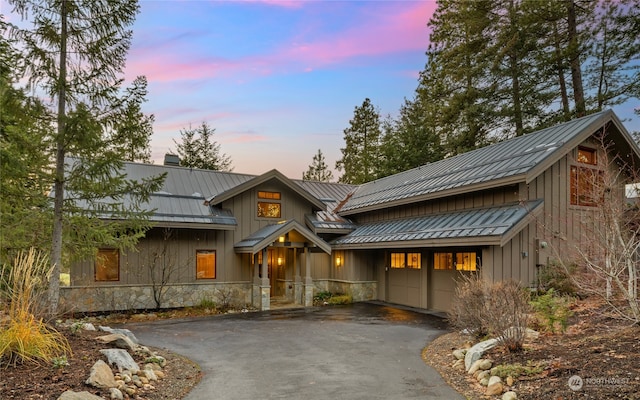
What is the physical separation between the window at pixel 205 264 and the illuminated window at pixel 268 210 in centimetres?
267

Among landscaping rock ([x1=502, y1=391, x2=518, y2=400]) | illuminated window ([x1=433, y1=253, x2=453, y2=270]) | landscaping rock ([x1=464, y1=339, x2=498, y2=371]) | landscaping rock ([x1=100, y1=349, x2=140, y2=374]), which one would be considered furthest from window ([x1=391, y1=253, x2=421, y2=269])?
landscaping rock ([x1=100, y1=349, x2=140, y2=374])

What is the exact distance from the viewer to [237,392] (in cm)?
572

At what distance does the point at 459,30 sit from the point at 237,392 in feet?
81.6

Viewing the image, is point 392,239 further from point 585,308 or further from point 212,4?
point 212,4

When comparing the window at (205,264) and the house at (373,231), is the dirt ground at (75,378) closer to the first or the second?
the house at (373,231)

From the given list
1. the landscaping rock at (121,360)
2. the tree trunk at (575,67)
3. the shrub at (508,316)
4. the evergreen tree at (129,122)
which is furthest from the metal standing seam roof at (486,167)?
the landscaping rock at (121,360)

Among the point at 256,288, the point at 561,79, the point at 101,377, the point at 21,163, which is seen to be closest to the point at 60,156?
the point at 21,163

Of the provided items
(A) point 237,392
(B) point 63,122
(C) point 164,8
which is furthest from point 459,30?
(A) point 237,392

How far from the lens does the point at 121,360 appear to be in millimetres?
5965

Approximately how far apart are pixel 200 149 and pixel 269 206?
21.3m

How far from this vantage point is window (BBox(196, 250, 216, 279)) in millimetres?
15000

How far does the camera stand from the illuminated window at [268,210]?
658 inches
